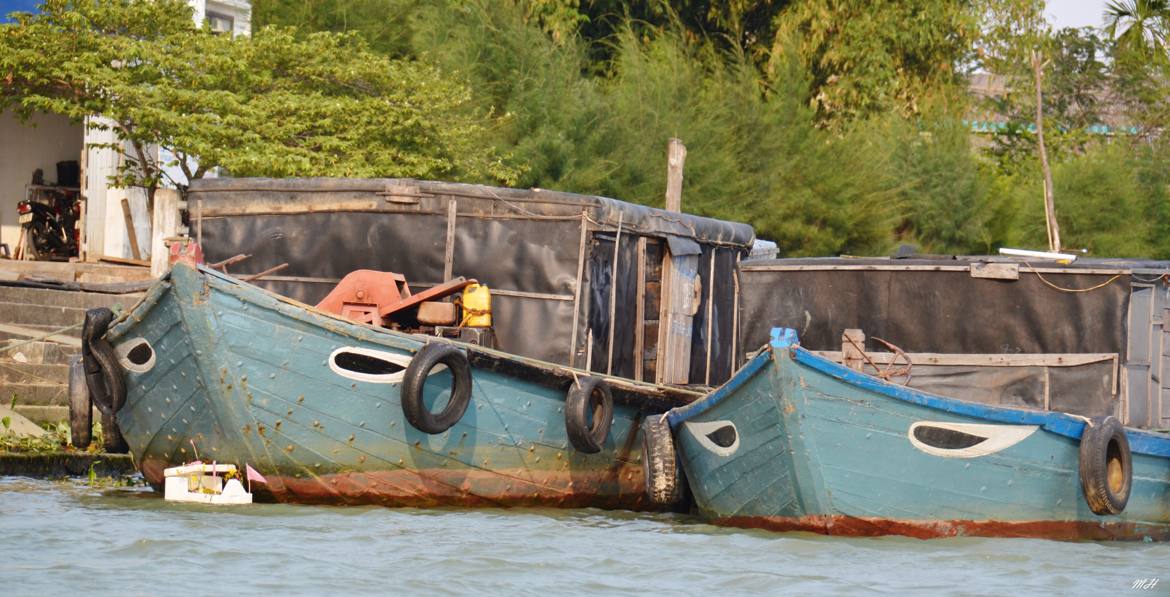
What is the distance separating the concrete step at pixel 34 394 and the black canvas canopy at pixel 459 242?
334 cm

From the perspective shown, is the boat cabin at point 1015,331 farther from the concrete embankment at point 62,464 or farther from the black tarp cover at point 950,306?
the concrete embankment at point 62,464

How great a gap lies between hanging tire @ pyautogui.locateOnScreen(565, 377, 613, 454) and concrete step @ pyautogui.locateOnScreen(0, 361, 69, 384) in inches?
235

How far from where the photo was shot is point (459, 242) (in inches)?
497

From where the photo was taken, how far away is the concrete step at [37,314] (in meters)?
15.5

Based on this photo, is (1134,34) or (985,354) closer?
(985,354)

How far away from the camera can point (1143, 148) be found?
1368 inches

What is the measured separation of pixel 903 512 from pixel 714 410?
4.95 feet

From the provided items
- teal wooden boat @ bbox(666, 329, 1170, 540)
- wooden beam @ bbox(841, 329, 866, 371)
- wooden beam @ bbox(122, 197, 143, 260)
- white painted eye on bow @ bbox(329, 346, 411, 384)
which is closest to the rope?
teal wooden boat @ bbox(666, 329, 1170, 540)

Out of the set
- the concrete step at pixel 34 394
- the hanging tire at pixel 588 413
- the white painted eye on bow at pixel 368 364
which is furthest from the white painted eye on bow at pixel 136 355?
the concrete step at pixel 34 394

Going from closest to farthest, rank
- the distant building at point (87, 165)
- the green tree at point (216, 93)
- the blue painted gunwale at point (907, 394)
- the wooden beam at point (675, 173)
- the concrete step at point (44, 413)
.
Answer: the blue painted gunwale at point (907, 394), the concrete step at point (44, 413), the wooden beam at point (675, 173), the green tree at point (216, 93), the distant building at point (87, 165)

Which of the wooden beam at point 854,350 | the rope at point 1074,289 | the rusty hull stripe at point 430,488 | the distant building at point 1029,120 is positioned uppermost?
the distant building at point 1029,120

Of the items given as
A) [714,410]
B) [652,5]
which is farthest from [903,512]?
[652,5]

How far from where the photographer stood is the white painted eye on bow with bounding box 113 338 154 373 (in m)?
11.4

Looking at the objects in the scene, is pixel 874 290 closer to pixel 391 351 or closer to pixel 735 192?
pixel 391 351
